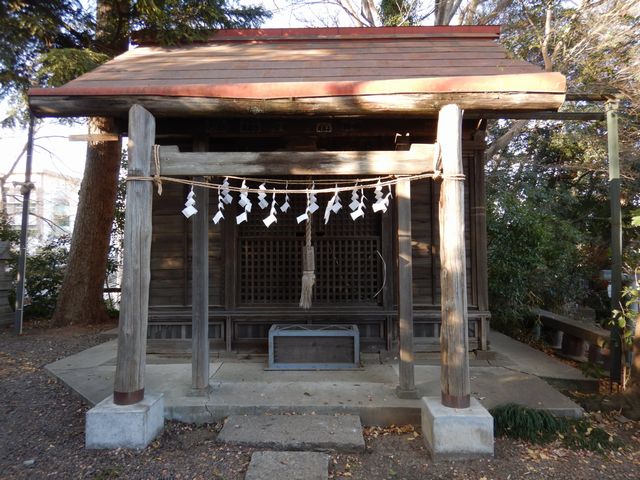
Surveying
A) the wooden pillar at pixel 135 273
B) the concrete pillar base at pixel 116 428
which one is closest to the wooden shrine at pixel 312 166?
the wooden pillar at pixel 135 273

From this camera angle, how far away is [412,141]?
17.5ft

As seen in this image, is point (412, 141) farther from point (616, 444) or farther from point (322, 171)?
point (616, 444)

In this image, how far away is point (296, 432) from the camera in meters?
3.64

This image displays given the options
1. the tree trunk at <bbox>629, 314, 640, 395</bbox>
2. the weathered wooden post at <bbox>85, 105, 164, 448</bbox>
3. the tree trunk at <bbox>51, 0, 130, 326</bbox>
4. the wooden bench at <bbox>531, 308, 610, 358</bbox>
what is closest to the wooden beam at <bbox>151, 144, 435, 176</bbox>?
the weathered wooden post at <bbox>85, 105, 164, 448</bbox>

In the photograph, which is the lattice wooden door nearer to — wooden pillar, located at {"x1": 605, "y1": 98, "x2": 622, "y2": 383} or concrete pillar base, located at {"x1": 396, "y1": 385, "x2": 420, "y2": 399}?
concrete pillar base, located at {"x1": 396, "y1": 385, "x2": 420, "y2": 399}

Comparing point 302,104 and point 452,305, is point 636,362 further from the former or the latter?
point 302,104

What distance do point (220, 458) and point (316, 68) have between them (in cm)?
416

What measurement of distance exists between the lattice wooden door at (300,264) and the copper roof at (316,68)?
6.26 ft

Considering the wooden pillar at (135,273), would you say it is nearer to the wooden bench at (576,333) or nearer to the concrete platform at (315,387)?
the concrete platform at (315,387)

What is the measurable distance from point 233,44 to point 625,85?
283 inches

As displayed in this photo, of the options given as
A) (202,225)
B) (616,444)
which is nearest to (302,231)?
(202,225)

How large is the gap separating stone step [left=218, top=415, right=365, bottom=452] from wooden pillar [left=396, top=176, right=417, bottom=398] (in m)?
0.67

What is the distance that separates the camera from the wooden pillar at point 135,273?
140 inches

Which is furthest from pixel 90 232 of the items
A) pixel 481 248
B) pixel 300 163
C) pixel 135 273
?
pixel 481 248
